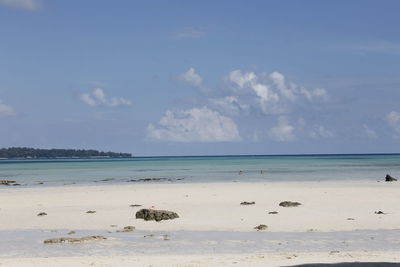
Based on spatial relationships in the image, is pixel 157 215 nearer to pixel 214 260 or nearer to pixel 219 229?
pixel 219 229

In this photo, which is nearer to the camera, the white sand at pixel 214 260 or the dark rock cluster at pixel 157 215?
the white sand at pixel 214 260

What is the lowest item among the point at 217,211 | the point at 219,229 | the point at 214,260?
the point at 214,260

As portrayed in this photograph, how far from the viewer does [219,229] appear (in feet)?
77.9

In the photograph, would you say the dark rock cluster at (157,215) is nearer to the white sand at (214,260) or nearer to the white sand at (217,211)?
the white sand at (217,211)

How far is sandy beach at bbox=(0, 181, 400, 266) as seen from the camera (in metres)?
17.1

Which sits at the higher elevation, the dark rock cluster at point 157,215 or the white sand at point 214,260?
the dark rock cluster at point 157,215

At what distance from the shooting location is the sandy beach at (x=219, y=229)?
17.1 m

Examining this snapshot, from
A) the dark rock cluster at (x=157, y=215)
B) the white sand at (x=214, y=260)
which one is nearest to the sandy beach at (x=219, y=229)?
the white sand at (x=214, y=260)

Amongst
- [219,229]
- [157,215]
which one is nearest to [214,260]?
[219,229]

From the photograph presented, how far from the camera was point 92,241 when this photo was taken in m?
20.8

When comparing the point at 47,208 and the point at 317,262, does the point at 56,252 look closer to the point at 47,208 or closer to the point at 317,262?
the point at 317,262

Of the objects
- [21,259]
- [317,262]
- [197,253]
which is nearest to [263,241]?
[197,253]

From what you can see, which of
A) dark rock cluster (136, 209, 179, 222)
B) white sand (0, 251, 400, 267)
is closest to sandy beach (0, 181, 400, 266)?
white sand (0, 251, 400, 267)

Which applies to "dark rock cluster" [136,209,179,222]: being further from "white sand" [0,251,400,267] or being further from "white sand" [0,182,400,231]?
"white sand" [0,251,400,267]
